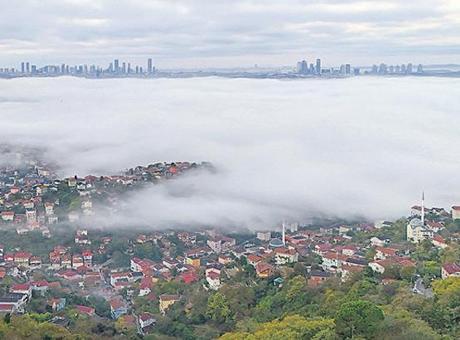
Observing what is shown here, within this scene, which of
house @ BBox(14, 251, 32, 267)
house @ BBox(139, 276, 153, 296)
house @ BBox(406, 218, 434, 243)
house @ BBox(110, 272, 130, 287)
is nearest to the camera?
house @ BBox(139, 276, 153, 296)

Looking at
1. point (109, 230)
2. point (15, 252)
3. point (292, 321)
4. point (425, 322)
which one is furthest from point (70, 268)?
point (425, 322)

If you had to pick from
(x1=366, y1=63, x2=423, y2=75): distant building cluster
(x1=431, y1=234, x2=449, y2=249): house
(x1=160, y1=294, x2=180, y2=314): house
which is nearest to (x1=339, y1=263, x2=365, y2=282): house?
(x1=431, y1=234, x2=449, y2=249): house

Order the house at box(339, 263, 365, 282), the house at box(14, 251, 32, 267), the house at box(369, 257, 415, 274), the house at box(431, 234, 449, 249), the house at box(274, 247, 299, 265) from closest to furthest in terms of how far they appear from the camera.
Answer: the house at box(369, 257, 415, 274), the house at box(339, 263, 365, 282), the house at box(431, 234, 449, 249), the house at box(274, 247, 299, 265), the house at box(14, 251, 32, 267)

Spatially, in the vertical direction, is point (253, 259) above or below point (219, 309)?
below

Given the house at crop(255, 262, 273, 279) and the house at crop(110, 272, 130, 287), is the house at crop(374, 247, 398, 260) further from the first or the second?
the house at crop(110, 272, 130, 287)

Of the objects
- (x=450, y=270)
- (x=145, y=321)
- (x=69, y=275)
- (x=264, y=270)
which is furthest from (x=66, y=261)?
(x=450, y=270)

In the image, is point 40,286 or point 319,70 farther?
point 319,70

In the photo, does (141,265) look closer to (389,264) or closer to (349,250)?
(349,250)

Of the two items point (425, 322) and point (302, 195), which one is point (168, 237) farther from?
point (425, 322)
